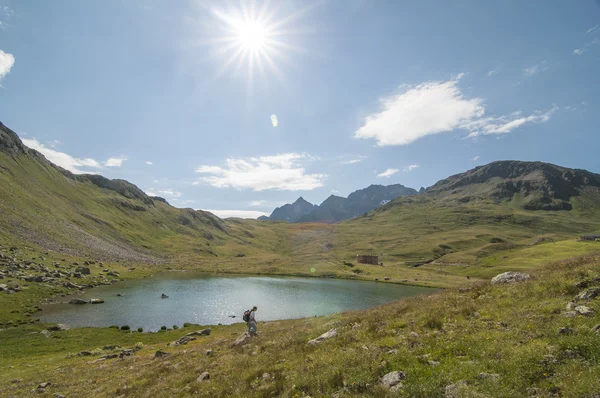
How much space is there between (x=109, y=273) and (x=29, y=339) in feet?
221

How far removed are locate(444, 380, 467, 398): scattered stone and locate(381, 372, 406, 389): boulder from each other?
6.03 ft

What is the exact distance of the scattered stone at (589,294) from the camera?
16000mm

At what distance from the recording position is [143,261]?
15525cm

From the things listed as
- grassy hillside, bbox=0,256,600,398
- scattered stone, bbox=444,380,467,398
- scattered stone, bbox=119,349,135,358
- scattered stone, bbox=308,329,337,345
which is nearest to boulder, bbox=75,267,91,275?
grassy hillside, bbox=0,256,600,398

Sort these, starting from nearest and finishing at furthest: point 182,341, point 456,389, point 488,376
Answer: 1. point 456,389
2. point 488,376
3. point 182,341

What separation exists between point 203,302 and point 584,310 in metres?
82.0

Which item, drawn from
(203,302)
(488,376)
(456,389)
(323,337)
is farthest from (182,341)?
(203,302)

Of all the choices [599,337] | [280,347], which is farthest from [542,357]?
[280,347]

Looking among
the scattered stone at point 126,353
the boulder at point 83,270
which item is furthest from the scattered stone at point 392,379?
the boulder at point 83,270

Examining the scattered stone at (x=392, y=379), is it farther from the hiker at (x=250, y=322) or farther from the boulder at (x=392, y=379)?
the hiker at (x=250, y=322)

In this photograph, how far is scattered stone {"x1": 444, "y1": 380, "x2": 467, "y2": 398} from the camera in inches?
394

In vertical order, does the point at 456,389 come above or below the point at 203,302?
above

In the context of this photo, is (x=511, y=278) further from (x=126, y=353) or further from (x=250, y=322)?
(x=126, y=353)

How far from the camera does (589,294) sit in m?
16.2
